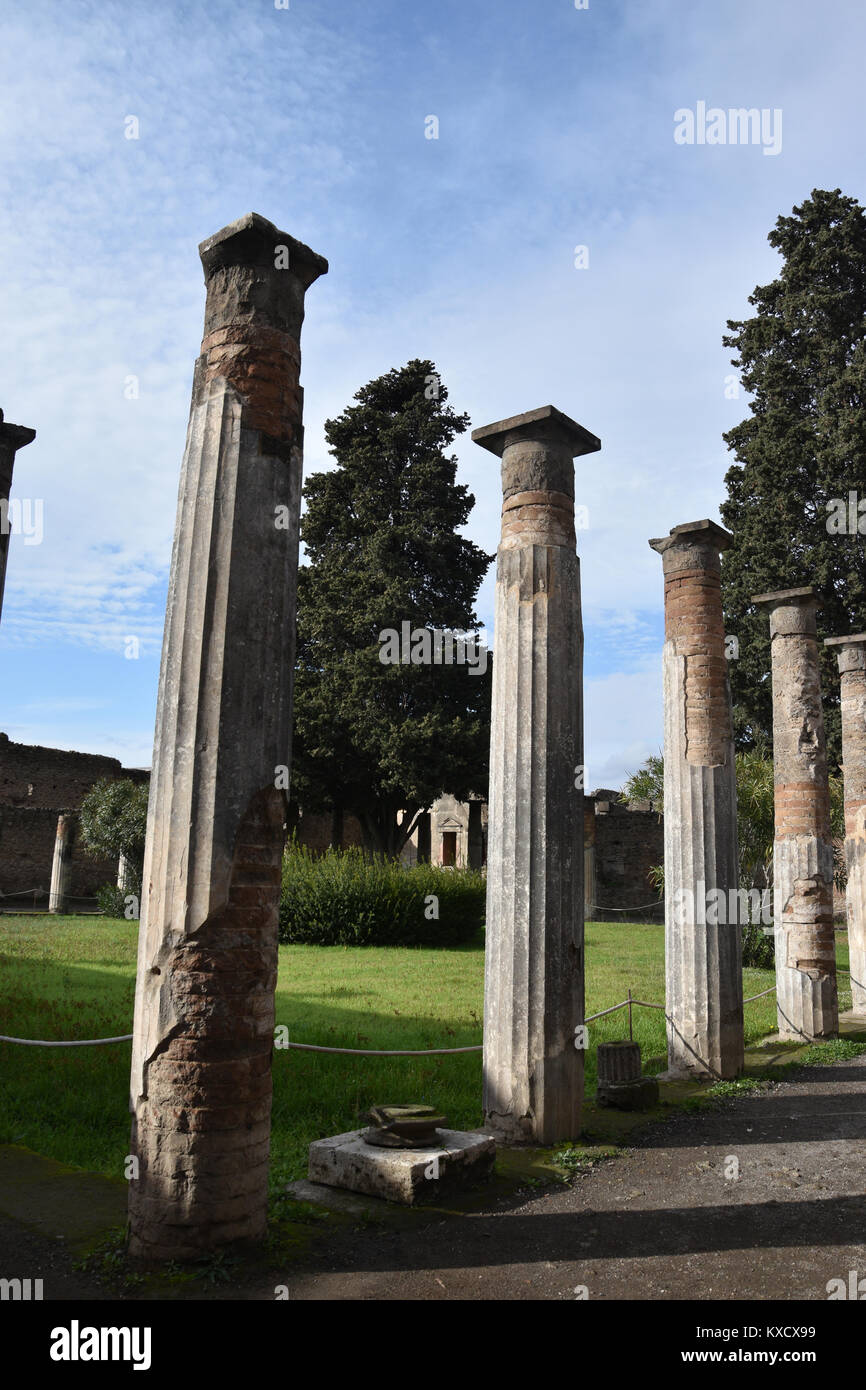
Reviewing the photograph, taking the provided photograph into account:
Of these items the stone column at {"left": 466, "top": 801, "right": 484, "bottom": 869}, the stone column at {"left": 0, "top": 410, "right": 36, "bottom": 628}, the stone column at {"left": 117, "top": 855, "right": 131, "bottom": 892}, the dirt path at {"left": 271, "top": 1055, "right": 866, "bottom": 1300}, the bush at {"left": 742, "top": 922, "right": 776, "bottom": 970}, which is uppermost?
the stone column at {"left": 0, "top": 410, "right": 36, "bottom": 628}

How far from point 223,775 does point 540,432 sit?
332 centimetres


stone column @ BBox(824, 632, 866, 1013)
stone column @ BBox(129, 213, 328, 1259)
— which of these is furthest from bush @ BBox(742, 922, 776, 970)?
stone column @ BBox(129, 213, 328, 1259)

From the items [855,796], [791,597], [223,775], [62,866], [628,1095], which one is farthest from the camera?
[62,866]

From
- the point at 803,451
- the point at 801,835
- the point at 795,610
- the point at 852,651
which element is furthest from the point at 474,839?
the point at 795,610

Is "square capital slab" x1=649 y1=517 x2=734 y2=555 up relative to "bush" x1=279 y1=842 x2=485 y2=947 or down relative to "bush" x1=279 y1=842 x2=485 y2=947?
up

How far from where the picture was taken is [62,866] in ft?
67.8

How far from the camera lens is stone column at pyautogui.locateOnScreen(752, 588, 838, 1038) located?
31.0 ft

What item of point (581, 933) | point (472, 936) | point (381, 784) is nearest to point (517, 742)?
point (581, 933)

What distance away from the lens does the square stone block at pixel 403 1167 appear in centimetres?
445

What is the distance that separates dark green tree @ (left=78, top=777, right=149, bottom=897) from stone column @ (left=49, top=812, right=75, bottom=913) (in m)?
0.34

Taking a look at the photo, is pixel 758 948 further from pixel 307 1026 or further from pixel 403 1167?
pixel 403 1167

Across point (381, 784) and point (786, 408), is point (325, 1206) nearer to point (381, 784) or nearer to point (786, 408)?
point (381, 784)

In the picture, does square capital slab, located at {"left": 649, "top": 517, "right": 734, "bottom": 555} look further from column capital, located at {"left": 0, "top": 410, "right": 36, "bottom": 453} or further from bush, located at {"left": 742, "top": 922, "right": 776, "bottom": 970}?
bush, located at {"left": 742, "top": 922, "right": 776, "bottom": 970}

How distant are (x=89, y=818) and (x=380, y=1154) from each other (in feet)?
57.3
